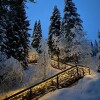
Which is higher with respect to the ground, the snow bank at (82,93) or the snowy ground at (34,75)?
the snow bank at (82,93)

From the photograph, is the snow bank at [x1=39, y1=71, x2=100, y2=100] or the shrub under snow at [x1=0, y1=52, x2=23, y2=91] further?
the shrub under snow at [x1=0, y1=52, x2=23, y2=91]

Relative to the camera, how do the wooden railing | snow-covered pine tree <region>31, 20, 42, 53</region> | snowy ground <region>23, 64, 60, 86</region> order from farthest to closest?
snow-covered pine tree <region>31, 20, 42, 53</region>, snowy ground <region>23, 64, 60, 86</region>, the wooden railing

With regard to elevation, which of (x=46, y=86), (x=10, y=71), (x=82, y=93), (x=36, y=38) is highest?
(x=36, y=38)

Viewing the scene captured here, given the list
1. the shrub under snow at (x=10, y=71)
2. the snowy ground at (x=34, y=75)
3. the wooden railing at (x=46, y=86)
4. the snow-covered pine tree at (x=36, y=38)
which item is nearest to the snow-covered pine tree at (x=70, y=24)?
the snowy ground at (x=34, y=75)

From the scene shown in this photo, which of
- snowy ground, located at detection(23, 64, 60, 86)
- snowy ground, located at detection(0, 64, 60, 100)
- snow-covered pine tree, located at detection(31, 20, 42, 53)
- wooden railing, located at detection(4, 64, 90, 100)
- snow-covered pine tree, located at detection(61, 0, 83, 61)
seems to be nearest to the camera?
wooden railing, located at detection(4, 64, 90, 100)

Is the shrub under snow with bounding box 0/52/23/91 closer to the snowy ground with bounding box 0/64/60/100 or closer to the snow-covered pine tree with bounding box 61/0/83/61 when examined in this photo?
the snowy ground with bounding box 0/64/60/100

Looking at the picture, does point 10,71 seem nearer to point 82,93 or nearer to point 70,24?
point 82,93

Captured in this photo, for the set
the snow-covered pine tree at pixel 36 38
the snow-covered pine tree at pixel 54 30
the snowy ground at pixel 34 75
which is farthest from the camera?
the snow-covered pine tree at pixel 36 38

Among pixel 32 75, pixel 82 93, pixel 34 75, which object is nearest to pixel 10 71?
pixel 32 75

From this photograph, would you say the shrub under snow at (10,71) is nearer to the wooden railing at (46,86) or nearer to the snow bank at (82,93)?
the wooden railing at (46,86)

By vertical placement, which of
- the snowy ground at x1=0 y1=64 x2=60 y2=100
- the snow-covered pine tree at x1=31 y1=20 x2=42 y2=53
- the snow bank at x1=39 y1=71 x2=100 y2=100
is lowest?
the snowy ground at x1=0 y1=64 x2=60 y2=100

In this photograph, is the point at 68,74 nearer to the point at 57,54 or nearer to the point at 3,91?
the point at 3,91

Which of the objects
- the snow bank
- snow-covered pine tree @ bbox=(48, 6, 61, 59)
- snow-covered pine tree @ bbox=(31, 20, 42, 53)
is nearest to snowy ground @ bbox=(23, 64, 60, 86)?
the snow bank

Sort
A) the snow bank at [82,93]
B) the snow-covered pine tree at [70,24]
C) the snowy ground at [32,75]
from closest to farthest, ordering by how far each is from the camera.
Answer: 1. the snow bank at [82,93]
2. the snowy ground at [32,75]
3. the snow-covered pine tree at [70,24]
